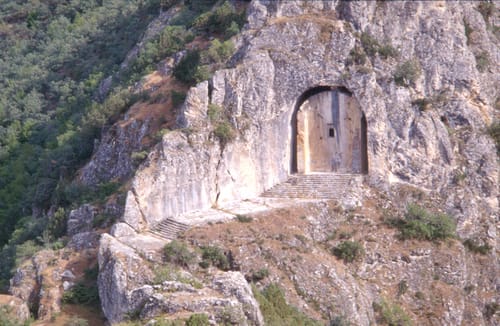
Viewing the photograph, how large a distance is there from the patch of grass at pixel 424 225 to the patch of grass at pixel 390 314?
134 inches

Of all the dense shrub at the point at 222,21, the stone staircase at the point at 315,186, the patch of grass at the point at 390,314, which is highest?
the dense shrub at the point at 222,21

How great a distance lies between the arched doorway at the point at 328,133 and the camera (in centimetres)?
5247

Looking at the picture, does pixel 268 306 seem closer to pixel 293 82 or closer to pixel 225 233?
pixel 225 233

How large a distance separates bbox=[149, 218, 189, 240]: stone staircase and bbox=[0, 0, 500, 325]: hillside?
0.29 feet

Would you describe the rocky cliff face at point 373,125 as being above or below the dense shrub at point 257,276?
above

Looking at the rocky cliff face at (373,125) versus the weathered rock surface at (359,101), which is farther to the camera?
the weathered rock surface at (359,101)

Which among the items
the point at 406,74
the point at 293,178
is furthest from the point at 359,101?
the point at 293,178

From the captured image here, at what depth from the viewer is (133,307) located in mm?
41906

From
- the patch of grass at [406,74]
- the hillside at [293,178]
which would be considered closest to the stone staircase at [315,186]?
A: the hillside at [293,178]

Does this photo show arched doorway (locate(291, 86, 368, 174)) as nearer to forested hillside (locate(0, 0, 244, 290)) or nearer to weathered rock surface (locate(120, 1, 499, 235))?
weathered rock surface (locate(120, 1, 499, 235))

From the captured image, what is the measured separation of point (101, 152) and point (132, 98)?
3611mm

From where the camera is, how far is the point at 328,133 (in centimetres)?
5306

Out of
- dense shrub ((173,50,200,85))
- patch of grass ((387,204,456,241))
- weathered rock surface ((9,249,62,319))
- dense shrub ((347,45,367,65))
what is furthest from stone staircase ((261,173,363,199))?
weathered rock surface ((9,249,62,319))

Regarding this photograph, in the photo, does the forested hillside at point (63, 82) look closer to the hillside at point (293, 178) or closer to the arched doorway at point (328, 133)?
the hillside at point (293, 178)
